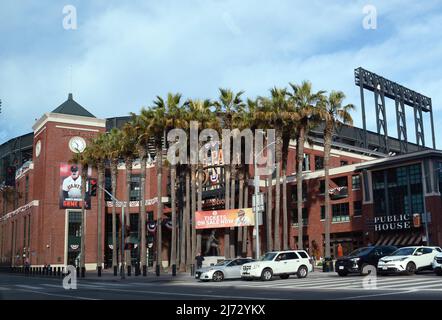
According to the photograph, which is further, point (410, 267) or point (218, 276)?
point (218, 276)

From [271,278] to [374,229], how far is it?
24212 mm

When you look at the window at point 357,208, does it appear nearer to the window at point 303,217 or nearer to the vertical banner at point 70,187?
the window at point 303,217

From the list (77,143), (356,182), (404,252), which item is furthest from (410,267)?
(77,143)

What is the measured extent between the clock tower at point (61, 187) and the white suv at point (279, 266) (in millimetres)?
45735

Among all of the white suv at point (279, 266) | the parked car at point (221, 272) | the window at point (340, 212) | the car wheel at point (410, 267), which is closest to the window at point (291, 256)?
the white suv at point (279, 266)

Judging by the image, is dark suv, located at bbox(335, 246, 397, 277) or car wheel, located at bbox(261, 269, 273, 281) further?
dark suv, located at bbox(335, 246, 397, 277)

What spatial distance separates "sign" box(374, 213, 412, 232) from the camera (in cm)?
5041

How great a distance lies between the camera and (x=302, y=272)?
3259 centimetres

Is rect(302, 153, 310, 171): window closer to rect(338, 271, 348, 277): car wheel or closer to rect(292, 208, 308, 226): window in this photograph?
rect(292, 208, 308, 226): window

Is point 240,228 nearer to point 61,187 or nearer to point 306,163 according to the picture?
point 306,163

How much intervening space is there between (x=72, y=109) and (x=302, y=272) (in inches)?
2240

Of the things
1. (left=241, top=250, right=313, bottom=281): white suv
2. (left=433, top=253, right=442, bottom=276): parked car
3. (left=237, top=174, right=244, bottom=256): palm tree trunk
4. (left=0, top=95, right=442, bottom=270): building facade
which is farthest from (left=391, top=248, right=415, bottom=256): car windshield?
(left=237, top=174, right=244, bottom=256): palm tree trunk
